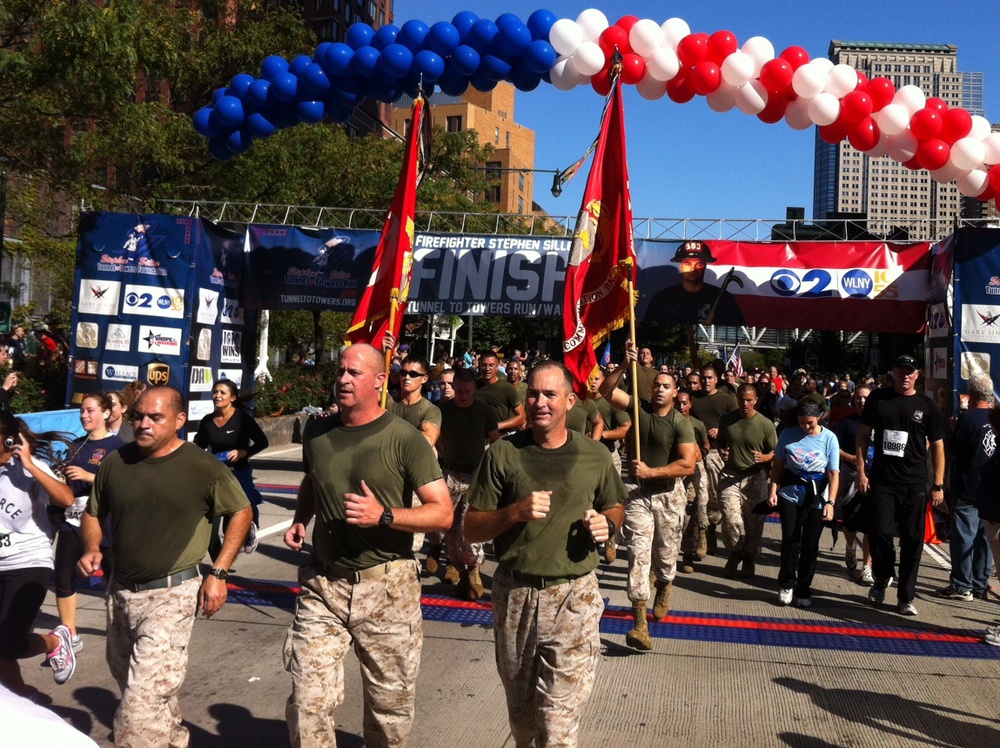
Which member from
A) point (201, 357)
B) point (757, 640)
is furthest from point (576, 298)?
point (201, 357)

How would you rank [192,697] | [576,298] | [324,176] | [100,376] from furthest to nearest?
[324,176], [100,376], [576,298], [192,697]

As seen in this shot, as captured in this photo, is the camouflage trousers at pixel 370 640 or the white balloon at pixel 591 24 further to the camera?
the white balloon at pixel 591 24

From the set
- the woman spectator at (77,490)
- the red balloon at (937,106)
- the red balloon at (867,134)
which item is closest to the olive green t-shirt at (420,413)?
the woman spectator at (77,490)

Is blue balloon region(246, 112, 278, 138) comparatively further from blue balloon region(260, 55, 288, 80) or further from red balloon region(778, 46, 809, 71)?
red balloon region(778, 46, 809, 71)

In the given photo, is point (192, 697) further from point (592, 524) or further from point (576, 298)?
point (576, 298)

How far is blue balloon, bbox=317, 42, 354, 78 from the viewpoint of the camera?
1140cm

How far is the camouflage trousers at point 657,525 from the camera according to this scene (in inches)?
288

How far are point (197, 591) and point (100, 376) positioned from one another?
10112 millimetres

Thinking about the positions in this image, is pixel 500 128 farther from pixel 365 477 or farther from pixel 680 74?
pixel 365 477

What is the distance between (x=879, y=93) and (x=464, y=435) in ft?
21.3

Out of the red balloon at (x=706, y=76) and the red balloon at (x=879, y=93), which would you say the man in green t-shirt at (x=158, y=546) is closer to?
the red balloon at (x=706, y=76)

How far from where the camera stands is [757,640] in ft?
23.7

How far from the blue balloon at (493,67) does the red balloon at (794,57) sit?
3.17 meters

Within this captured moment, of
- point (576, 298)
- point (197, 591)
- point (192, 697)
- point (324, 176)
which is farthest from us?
point (324, 176)
